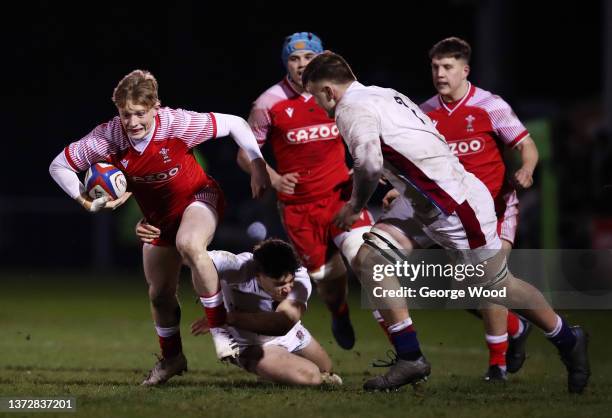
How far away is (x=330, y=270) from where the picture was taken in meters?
8.52

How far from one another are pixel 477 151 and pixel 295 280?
1.55m

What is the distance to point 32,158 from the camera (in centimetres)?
1931

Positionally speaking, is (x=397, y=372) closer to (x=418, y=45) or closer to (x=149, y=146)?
(x=149, y=146)

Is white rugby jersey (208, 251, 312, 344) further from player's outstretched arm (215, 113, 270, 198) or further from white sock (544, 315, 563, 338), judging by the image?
white sock (544, 315, 563, 338)

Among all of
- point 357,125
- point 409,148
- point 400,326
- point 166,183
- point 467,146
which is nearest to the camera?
point 357,125

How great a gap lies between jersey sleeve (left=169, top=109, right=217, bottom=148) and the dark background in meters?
7.60

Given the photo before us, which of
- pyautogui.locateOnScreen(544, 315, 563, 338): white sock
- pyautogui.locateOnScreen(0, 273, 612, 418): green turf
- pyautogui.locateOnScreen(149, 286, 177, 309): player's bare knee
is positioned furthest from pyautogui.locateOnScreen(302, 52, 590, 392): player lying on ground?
pyautogui.locateOnScreen(149, 286, 177, 309): player's bare knee

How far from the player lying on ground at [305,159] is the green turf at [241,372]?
0.90m

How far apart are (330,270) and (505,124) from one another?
1.83 meters

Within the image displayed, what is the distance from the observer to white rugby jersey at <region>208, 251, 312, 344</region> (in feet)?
22.9

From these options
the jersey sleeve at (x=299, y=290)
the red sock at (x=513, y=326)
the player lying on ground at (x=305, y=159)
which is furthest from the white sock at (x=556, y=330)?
the player lying on ground at (x=305, y=159)

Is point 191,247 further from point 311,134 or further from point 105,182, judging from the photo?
point 311,134

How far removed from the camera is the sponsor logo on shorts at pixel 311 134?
8.36m

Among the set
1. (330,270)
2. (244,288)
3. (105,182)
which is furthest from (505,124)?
(105,182)
